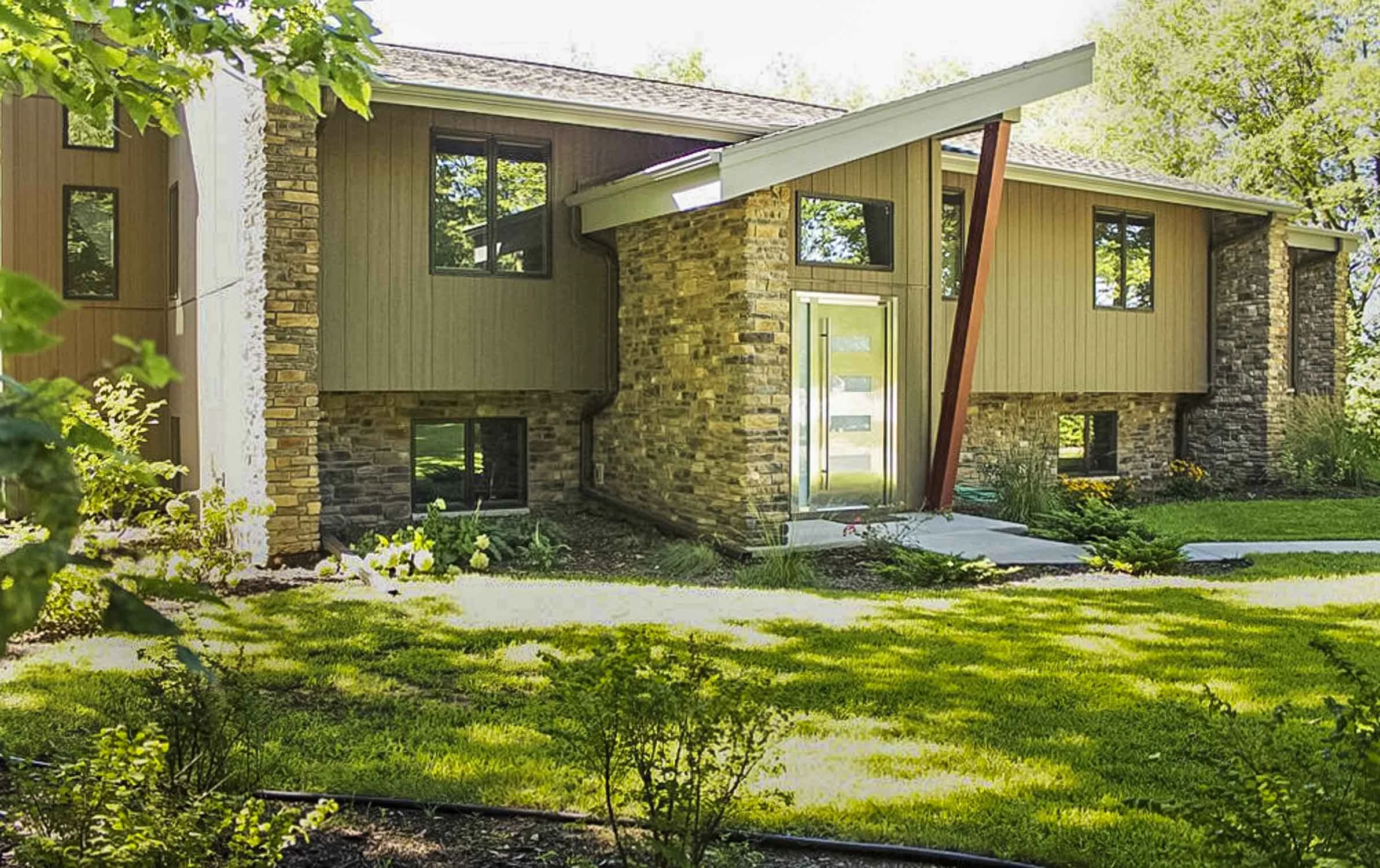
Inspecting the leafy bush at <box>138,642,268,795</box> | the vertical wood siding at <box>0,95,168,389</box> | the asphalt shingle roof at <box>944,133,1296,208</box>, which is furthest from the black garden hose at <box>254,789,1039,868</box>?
the asphalt shingle roof at <box>944,133,1296,208</box>

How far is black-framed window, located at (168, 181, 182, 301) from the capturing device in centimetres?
1304

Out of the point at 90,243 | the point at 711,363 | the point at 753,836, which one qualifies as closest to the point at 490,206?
the point at 711,363

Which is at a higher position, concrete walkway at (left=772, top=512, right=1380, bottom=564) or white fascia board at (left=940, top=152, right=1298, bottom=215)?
white fascia board at (left=940, top=152, right=1298, bottom=215)

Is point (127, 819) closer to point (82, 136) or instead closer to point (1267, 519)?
point (1267, 519)

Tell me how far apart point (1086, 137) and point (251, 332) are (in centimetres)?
2569

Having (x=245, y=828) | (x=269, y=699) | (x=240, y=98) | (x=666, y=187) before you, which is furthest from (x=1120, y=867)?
(x=240, y=98)

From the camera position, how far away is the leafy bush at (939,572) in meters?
8.86

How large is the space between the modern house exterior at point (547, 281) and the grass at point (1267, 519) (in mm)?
2388

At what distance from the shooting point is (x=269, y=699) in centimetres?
547

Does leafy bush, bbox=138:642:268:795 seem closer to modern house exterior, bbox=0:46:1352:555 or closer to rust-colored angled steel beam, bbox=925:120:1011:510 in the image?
modern house exterior, bbox=0:46:1352:555

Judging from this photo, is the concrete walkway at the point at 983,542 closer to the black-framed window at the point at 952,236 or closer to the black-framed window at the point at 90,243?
the black-framed window at the point at 952,236

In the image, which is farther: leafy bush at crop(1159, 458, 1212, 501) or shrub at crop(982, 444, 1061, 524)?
leafy bush at crop(1159, 458, 1212, 501)

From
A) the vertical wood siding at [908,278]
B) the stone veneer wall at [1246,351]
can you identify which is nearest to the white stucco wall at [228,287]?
the vertical wood siding at [908,278]

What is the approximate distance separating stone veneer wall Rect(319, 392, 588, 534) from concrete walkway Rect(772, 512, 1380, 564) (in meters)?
3.28
